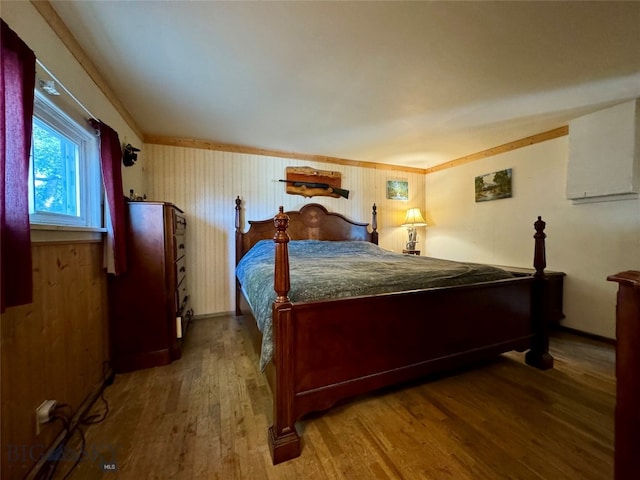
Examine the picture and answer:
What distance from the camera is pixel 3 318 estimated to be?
101 centimetres

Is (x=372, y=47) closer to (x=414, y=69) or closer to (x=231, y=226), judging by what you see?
(x=414, y=69)

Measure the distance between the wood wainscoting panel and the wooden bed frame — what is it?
1055 mm

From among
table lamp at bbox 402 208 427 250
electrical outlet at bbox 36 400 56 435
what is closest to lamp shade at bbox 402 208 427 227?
table lamp at bbox 402 208 427 250

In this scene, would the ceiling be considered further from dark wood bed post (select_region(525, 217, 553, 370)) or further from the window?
dark wood bed post (select_region(525, 217, 553, 370))

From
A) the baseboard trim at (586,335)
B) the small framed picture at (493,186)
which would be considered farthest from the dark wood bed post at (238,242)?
the baseboard trim at (586,335)

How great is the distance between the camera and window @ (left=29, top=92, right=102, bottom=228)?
1.40 m

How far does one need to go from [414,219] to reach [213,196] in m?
3.19

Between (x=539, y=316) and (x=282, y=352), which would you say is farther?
(x=539, y=316)

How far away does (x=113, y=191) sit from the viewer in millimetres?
1841

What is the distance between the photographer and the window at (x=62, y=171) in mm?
1396

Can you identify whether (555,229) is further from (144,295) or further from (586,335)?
(144,295)

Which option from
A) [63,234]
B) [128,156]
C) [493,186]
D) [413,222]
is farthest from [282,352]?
[493,186]

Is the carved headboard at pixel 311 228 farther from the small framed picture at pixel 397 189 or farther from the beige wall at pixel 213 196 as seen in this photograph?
the small framed picture at pixel 397 189

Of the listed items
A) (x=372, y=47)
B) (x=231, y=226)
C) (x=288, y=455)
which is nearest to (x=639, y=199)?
(x=372, y=47)
